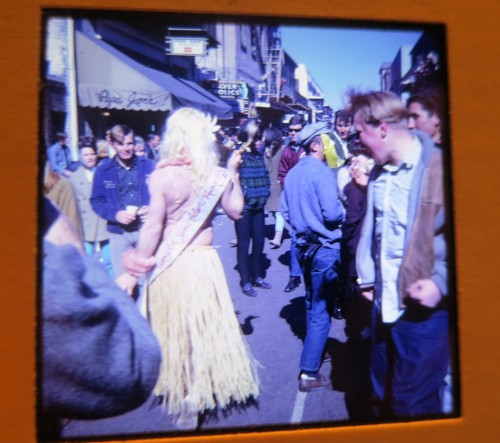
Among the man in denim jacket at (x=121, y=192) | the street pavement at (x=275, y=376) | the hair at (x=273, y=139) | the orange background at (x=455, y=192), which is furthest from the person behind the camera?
the hair at (x=273, y=139)

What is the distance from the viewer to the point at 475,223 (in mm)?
3049

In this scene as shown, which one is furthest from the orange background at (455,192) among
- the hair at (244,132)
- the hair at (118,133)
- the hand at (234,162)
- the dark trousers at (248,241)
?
the dark trousers at (248,241)

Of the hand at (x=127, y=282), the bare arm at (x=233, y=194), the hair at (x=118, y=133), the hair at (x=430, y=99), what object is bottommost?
the hand at (x=127, y=282)

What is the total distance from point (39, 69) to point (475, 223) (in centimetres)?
258

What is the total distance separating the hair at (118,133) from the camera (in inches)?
110

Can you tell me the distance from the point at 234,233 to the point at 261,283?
1.12ft

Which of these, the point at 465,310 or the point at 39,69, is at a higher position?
the point at 39,69

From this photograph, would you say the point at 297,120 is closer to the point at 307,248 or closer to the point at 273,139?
the point at 273,139

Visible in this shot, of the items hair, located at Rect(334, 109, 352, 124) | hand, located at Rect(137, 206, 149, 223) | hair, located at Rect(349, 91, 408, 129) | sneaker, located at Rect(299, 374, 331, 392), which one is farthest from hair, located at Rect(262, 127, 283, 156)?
sneaker, located at Rect(299, 374, 331, 392)

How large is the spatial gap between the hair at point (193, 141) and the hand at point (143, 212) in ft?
0.98

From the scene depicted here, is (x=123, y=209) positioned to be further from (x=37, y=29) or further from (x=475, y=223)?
(x=475, y=223)

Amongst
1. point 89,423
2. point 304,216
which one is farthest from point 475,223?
point 89,423

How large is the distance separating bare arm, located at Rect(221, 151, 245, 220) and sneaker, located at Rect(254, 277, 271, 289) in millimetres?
401

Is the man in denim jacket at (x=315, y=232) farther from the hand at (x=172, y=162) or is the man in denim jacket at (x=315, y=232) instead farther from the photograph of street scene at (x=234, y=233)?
the hand at (x=172, y=162)
